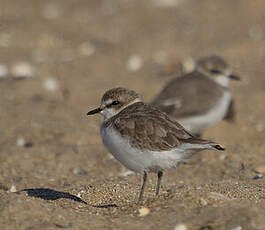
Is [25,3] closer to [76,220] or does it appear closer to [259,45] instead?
[259,45]

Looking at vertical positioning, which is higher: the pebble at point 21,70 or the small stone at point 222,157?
the pebble at point 21,70

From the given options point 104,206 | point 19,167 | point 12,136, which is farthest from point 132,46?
point 104,206

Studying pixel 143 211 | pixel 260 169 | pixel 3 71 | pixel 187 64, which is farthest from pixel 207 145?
pixel 3 71

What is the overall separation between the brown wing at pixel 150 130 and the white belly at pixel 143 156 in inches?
1.6

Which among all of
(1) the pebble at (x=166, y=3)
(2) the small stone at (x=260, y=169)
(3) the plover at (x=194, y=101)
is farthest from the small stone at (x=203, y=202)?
(1) the pebble at (x=166, y=3)

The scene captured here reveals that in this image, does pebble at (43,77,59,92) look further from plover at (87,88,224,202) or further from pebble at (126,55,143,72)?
plover at (87,88,224,202)

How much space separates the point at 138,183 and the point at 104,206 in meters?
1.10

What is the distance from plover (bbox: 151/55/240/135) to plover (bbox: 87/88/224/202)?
250 centimetres

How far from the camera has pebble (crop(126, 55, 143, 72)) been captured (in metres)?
10.7

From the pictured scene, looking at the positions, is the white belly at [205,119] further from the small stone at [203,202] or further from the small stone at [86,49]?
the small stone at [86,49]

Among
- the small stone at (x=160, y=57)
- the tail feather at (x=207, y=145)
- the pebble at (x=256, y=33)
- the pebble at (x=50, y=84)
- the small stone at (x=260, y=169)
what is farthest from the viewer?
the pebble at (x=256, y=33)

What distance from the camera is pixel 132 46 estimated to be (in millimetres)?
12078

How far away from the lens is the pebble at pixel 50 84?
9328 mm

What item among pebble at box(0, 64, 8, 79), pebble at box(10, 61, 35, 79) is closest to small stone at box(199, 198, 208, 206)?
pebble at box(10, 61, 35, 79)
